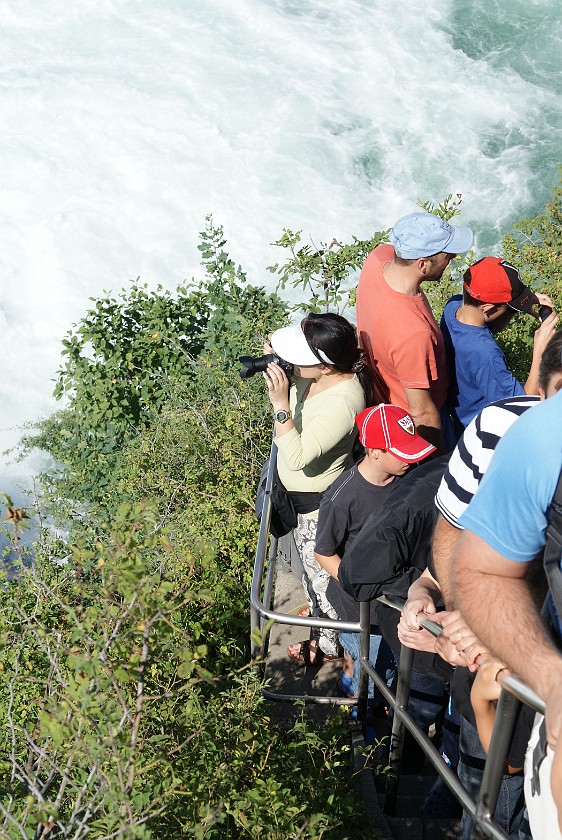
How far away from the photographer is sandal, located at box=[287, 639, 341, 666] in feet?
12.5

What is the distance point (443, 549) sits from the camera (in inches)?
94.7

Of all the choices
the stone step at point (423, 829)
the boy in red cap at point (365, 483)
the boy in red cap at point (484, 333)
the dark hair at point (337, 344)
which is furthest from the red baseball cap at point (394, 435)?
the stone step at point (423, 829)

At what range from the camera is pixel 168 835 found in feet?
7.78

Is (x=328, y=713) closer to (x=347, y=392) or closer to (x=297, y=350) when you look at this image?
(x=347, y=392)

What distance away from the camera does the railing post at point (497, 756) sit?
188 centimetres

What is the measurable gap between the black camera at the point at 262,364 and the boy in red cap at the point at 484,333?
Result: 0.84 meters

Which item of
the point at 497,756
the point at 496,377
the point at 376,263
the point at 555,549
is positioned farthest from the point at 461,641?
the point at 376,263

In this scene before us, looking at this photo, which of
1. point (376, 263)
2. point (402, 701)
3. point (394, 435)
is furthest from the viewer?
point (376, 263)

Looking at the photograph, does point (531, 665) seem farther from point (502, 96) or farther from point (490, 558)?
point (502, 96)

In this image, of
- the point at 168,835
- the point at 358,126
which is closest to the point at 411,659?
the point at 168,835

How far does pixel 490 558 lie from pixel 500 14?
57.1 ft

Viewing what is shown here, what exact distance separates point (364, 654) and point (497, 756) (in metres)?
1.11

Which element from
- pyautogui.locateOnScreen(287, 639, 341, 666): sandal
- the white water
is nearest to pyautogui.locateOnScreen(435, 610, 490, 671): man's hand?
pyautogui.locateOnScreen(287, 639, 341, 666): sandal

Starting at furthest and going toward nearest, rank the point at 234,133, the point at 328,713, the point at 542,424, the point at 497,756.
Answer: the point at 234,133, the point at 328,713, the point at 497,756, the point at 542,424
